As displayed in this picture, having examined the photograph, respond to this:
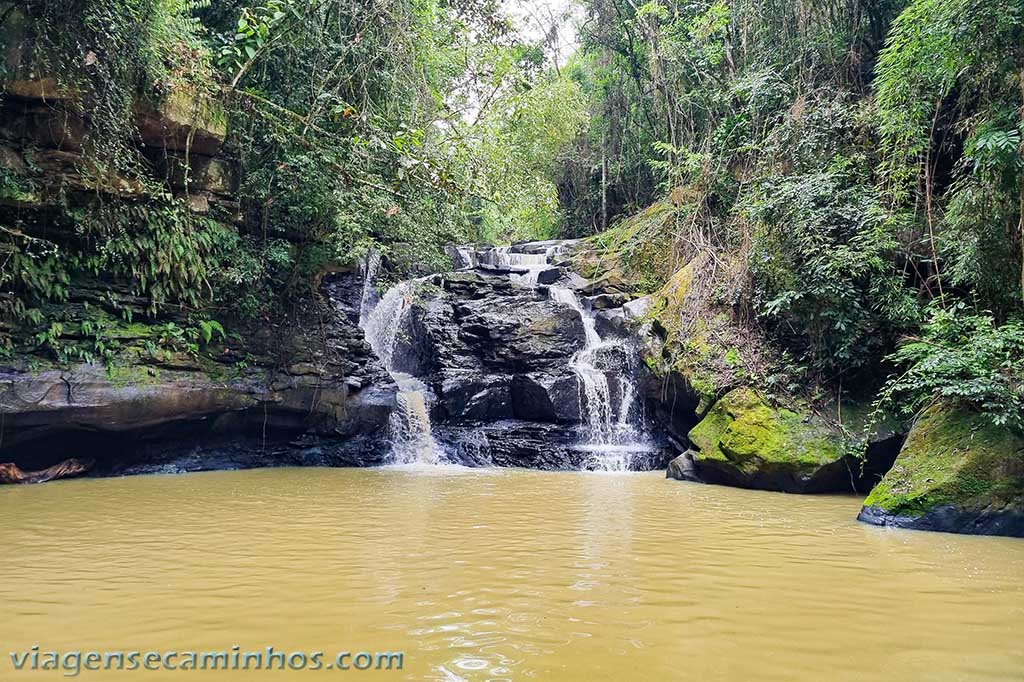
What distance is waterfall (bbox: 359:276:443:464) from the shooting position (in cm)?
1216

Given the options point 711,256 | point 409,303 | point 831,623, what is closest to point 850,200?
point 711,256

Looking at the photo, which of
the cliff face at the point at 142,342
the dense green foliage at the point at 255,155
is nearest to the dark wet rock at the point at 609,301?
the dense green foliage at the point at 255,155

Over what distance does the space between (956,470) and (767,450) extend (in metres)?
2.69

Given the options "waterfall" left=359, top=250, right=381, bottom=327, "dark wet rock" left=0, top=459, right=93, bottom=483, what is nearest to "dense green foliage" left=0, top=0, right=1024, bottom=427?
"dark wet rock" left=0, top=459, right=93, bottom=483

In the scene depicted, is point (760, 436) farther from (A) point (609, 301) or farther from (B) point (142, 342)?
(B) point (142, 342)

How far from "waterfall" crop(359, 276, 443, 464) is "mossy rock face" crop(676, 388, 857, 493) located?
5045 mm

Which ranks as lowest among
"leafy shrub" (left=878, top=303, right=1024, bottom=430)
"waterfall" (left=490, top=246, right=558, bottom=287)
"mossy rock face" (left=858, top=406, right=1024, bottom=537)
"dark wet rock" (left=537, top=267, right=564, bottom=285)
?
"mossy rock face" (left=858, top=406, right=1024, bottom=537)

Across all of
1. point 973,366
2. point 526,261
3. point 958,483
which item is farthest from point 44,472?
point 526,261

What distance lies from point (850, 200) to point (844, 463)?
152 inches

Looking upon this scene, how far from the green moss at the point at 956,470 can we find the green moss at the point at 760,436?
5.80ft

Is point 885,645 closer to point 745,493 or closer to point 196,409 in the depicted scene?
point 745,493

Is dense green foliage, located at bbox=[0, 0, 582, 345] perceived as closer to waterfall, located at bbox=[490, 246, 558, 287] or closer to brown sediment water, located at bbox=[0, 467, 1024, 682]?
waterfall, located at bbox=[490, 246, 558, 287]

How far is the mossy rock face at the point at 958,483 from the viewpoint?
598 centimetres

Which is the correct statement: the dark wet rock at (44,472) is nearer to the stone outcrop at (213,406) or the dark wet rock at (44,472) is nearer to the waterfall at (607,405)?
the stone outcrop at (213,406)
